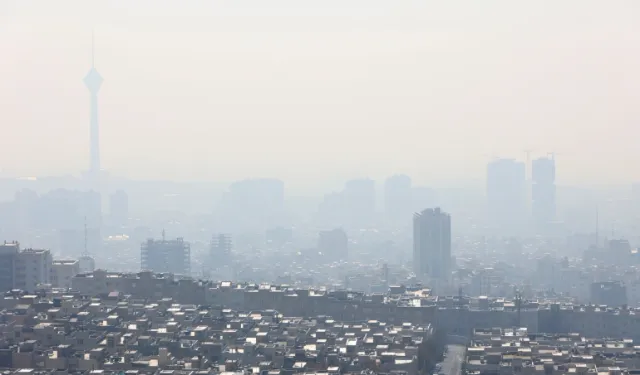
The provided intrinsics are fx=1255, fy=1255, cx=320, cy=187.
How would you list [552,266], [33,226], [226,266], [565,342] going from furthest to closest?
[33,226]
[226,266]
[552,266]
[565,342]

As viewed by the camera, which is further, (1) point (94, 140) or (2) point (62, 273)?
(1) point (94, 140)

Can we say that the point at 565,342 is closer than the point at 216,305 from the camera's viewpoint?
Yes

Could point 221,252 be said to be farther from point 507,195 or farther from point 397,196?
point 397,196

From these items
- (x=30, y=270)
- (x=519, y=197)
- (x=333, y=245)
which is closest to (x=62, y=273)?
(x=30, y=270)

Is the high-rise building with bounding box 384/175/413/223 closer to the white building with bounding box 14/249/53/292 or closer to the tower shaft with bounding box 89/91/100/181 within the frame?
the tower shaft with bounding box 89/91/100/181

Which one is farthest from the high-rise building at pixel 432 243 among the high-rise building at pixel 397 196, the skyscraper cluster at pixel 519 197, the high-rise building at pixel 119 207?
the high-rise building at pixel 397 196

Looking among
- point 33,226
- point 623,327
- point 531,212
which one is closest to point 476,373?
point 623,327

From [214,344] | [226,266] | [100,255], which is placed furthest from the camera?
[100,255]

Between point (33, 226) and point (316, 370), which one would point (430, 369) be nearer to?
point (316, 370)
